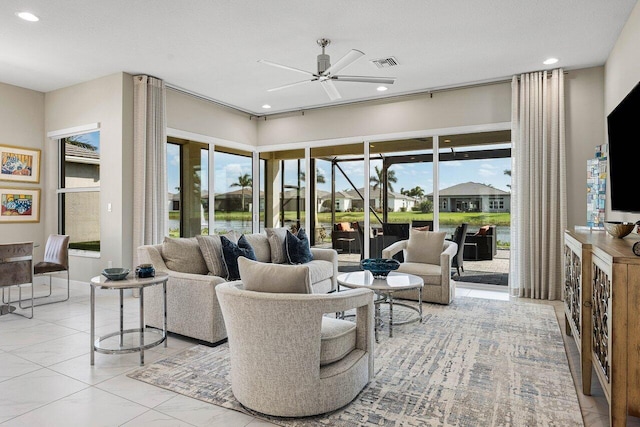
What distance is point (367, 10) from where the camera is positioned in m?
3.62

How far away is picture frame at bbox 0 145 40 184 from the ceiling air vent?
17.5 feet

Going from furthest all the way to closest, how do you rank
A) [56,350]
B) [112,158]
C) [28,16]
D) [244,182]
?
[244,182] < [112,158] < [28,16] < [56,350]

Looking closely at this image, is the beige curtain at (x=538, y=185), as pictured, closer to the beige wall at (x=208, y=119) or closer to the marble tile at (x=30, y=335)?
the beige wall at (x=208, y=119)

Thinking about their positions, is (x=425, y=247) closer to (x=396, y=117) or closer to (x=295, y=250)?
(x=295, y=250)

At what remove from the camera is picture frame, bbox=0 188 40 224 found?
18.8 ft

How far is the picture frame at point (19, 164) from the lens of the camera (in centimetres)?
573

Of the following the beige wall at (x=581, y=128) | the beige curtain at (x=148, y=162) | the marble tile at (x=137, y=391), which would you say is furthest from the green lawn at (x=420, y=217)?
the marble tile at (x=137, y=391)

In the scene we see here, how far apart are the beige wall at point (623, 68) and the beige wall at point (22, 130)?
7.46 meters

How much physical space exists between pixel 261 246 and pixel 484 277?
3.45 metres

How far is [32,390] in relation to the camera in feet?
8.43

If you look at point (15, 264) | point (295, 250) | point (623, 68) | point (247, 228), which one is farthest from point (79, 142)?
point (623, 68)

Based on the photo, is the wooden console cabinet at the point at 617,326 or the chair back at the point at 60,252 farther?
the chair back at the point at 60,252

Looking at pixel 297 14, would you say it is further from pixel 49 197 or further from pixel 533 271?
pixel 49 197

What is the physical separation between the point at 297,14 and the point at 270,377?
10.4 ft
